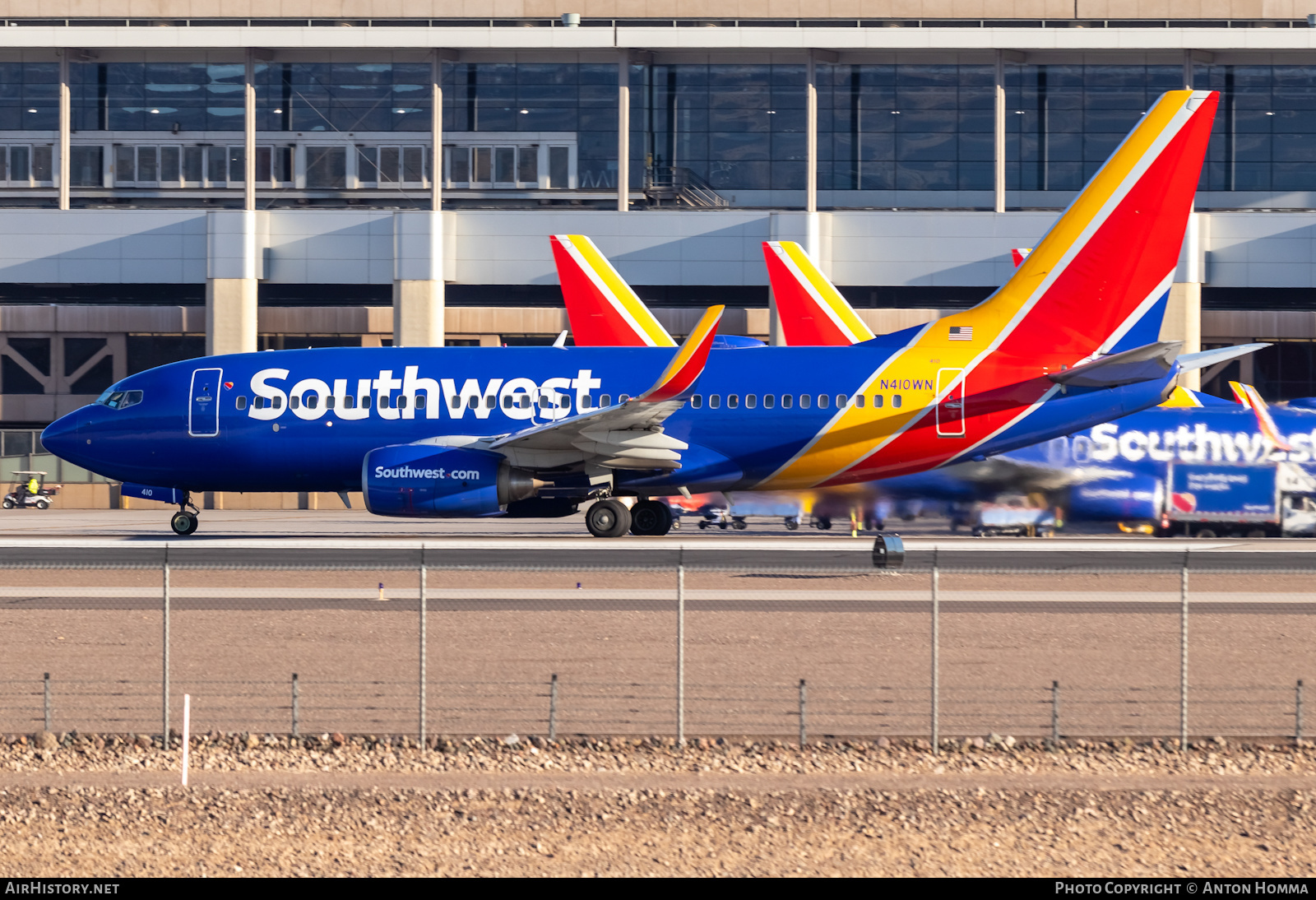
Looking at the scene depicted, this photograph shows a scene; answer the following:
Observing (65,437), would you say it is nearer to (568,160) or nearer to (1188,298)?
(568,160)

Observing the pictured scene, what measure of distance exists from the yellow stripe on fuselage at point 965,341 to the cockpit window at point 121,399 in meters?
15.1

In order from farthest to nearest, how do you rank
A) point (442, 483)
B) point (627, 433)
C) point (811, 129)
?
point (811, 129), point (627, 433), point (442, 483)

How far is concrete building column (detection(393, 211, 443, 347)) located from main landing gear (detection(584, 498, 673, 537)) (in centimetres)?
2361

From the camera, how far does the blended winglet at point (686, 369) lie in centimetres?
3031

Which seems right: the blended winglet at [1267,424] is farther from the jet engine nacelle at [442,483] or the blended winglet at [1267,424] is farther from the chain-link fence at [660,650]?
the jet engine nacelle at [442,483]

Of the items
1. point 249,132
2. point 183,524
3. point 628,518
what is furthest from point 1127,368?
point 249,132

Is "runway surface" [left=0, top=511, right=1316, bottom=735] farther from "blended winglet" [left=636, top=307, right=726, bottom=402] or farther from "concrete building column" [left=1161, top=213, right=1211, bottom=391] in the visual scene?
"concrete building column" [left=1161, top=213, right=1211, bottom=391]

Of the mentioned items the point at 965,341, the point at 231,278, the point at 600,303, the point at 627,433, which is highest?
the point at 231,278

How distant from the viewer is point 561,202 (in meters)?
63.6

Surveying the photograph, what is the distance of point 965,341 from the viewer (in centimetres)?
3256

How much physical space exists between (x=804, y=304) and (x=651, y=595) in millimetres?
22766

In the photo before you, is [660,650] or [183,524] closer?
[660,650]

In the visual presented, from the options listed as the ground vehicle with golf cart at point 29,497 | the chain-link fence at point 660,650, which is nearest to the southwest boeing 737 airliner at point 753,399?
the chain-link fence at point 660,650
